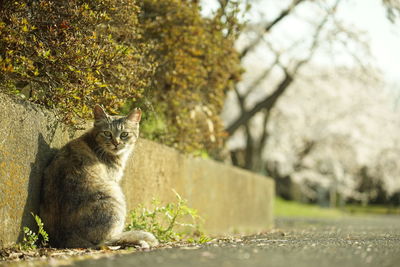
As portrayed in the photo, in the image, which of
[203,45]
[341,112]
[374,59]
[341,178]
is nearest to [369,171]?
[341,178]

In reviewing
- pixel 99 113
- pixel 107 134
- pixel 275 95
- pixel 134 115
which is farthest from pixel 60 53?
pixel 275 95

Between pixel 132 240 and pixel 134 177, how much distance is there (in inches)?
79.6

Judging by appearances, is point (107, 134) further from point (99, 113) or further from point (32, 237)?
point (32, 237)

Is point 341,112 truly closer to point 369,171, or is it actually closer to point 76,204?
point 369,171

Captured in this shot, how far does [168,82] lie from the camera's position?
872 cm

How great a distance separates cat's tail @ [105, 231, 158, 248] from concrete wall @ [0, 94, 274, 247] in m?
0.86

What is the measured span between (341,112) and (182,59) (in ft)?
72.5

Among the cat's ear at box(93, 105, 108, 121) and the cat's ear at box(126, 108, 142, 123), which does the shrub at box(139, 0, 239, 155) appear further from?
the cat's ear at box(93, 105, 108, 121)

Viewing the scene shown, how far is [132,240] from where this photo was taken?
17.9ft

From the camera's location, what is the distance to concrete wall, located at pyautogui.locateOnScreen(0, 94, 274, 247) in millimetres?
5047

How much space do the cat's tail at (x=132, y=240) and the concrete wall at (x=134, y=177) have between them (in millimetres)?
859

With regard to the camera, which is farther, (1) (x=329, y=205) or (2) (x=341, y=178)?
(1) (x=329, y=205)

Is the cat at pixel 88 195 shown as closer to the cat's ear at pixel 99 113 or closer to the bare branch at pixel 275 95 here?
the cat's ear at pixel 99 113

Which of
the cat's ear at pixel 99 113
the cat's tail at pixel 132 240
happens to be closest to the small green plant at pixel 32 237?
the cat's tail at pixel 132 240
